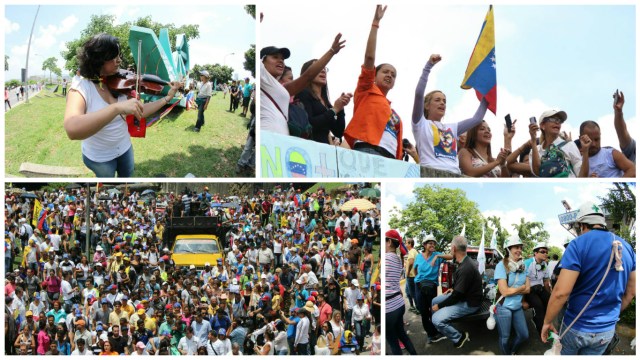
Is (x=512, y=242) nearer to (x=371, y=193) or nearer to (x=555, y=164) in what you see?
(x=555, y=164)

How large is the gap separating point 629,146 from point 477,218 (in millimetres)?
1746

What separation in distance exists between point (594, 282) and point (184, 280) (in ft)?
12.8

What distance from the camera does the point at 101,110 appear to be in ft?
14.3

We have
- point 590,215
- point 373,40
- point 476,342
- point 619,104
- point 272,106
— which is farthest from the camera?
point 619,104

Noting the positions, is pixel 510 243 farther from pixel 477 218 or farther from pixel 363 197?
pixel 363 197

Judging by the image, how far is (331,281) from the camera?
6.70 metres

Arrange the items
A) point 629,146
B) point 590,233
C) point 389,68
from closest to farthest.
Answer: point 590,233 → point 389,68 → point 629,146

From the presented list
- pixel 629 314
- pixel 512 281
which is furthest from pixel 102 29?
pixel 629 314

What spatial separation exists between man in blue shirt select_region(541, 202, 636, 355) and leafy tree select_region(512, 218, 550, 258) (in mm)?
911

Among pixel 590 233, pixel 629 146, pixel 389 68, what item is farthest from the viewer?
pixel 629 146

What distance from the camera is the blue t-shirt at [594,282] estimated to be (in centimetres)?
533

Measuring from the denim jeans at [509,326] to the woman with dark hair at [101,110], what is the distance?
381cm

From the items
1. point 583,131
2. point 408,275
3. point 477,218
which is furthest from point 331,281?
point 583,131

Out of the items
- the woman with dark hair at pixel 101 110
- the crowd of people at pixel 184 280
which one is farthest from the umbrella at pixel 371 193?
the woman with dark hair at pixel 101 110
